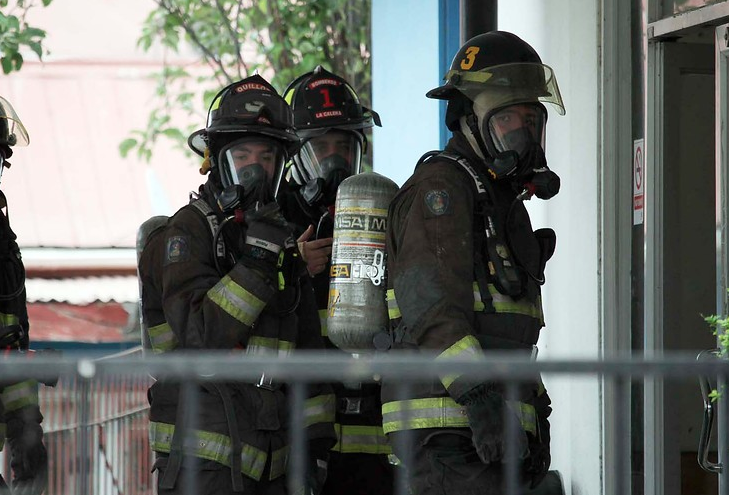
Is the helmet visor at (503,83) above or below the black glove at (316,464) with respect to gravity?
above

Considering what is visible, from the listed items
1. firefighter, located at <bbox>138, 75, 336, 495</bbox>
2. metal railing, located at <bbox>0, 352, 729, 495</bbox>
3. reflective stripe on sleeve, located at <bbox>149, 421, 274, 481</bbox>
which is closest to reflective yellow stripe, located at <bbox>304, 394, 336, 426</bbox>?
firefighter, located at <bbox>138, 75, 336, 495</bbox>

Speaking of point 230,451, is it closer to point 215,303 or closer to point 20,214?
point 215,303

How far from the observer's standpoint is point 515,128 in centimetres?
404

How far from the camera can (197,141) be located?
4.94 meters

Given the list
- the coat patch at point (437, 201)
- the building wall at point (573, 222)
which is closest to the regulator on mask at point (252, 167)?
the coat patch at point (437, 201)

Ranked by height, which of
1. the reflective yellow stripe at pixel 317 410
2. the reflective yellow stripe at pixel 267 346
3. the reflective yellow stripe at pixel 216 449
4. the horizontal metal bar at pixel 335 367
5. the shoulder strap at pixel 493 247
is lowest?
the reflective yellow stripe at pixel 216 449

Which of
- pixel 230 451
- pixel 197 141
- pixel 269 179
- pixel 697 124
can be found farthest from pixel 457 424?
pixel 697 124

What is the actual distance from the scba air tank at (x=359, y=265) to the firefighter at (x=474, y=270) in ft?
0.72

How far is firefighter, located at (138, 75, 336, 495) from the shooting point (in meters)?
4.08

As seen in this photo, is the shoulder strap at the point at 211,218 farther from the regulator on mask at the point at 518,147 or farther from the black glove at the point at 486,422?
the black glove at the point at 486,422

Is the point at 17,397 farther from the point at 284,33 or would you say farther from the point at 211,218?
the point at 284,33

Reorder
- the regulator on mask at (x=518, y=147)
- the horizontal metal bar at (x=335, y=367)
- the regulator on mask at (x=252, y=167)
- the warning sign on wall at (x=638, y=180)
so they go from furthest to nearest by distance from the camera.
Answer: the warning sign on wall at (x=638, y=180) → the regulator on mask at (x=252, y=167) → the regulator on mask at (x=518, y=147) → the horizontal metal bar at (x=335, y=367)

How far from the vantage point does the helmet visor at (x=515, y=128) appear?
4008 mm

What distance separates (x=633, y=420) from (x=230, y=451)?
2.39m
